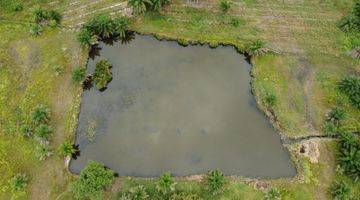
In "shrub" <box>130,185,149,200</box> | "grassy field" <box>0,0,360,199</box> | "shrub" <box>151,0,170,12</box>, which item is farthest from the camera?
"shrub" <box>151,0,170,12</box>

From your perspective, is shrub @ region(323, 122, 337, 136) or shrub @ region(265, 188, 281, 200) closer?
shrub @ region(265, 188, 281, 200)

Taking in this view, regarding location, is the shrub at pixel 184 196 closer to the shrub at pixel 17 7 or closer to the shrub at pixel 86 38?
the shrub at pixel 86 38

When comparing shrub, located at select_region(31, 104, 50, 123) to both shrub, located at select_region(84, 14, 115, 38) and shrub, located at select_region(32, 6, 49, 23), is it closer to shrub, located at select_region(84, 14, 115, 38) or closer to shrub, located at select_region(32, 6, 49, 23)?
shrub, located at select_region(84, 14, 115, 38)

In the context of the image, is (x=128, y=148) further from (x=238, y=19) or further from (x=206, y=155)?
(x=238, y=19)

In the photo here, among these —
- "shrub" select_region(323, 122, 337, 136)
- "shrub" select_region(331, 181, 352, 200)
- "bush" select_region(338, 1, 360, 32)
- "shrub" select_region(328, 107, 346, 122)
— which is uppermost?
"bush" select_region(338, 1, 360, 32)

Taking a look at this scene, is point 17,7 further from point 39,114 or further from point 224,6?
point 224,6

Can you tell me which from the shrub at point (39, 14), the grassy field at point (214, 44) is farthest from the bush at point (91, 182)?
the shrub at point (39, 14)

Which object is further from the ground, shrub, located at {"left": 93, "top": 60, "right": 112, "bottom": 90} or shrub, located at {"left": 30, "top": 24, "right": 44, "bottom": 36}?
shrub, located at {"left": 30, "top": 24, "right": 44, "bottom": 36}

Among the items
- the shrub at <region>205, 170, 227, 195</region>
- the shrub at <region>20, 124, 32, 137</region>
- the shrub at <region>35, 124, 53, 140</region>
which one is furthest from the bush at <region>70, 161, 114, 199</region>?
the shrub at <region>205, 170, 227, 195</region>
